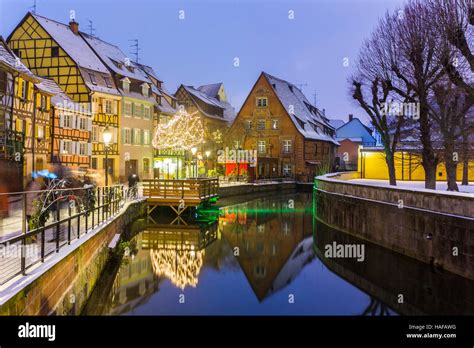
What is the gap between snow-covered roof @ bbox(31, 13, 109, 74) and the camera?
38.8 m

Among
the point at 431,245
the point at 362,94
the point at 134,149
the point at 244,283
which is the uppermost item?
the point at 362,94

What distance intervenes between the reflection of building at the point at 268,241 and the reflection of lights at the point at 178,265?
5.81 feet

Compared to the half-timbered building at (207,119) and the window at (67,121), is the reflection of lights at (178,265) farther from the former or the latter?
the half-timbered building at (207,119)

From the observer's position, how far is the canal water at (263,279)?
12688mm

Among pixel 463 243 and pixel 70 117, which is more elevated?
pixel 70 117

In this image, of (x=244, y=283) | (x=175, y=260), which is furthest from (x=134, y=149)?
(x=244, y=283)

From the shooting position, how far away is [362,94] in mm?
28375

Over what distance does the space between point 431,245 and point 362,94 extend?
1499 cm

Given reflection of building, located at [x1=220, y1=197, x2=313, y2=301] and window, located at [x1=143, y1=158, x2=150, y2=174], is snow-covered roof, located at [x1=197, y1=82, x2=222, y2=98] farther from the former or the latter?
reflection of building, located at [x1=220, y1=197, x2=313, y2=301]

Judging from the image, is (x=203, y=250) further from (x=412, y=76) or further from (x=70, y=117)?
(x=70, y=117)

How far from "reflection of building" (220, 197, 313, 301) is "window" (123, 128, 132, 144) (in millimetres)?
12422

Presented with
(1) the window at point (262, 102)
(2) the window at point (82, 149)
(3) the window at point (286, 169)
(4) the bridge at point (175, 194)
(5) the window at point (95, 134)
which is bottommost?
(4) the bridge at point (175, 194)

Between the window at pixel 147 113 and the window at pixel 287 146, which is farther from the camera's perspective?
the window at pixel 287 146

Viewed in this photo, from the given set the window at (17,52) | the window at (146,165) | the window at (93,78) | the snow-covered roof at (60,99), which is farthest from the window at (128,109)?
the window at (17,52)
